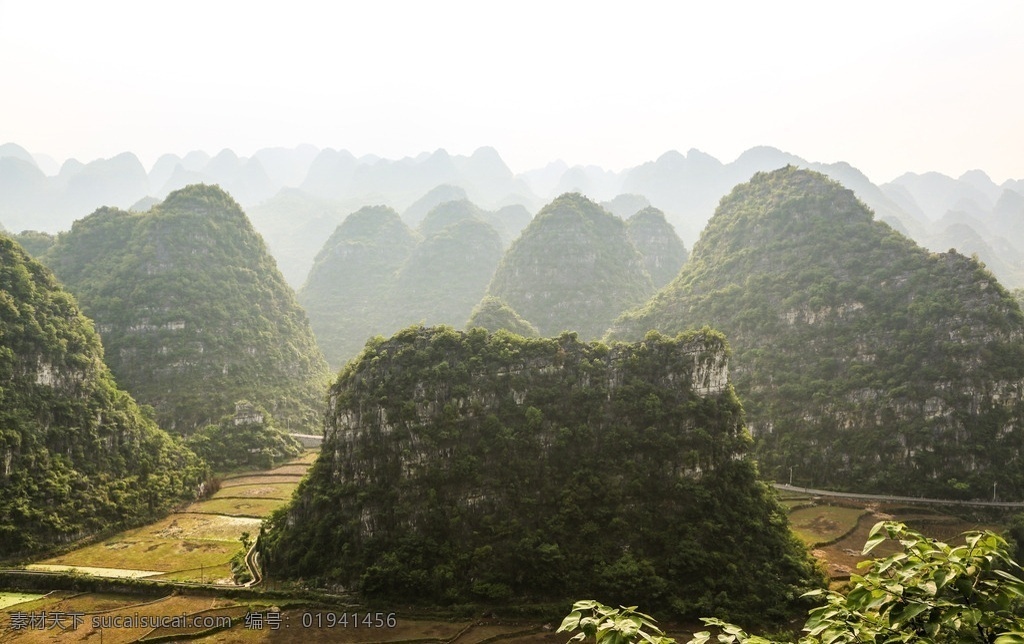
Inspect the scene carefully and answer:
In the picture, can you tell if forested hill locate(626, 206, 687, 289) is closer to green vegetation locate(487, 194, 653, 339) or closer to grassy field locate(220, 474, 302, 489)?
green vegetation locate(487, 194, 653, 339)

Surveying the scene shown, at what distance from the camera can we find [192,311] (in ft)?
280

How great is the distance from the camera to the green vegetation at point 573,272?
387 ft

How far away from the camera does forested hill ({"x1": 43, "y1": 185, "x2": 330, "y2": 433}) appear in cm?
7875

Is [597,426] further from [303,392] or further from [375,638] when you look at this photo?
[303,392]

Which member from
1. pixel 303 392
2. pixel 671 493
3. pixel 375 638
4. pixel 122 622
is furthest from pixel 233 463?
pixel 671 493

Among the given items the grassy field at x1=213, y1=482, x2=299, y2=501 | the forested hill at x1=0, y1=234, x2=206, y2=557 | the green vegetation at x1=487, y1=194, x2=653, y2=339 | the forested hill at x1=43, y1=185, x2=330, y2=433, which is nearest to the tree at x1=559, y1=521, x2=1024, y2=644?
the forested hill at x1=0, y1=234, x2=206, y2=557

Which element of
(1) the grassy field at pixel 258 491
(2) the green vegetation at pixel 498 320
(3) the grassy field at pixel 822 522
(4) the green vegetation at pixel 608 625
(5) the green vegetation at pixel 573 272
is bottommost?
(3) the grassy field at pixel 822 522

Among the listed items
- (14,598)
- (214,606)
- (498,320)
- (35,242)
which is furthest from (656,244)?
(14,598)

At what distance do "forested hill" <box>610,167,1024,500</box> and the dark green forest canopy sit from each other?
2351 cm

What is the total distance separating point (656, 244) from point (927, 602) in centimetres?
14474

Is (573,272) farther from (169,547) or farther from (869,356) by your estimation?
(169,547)

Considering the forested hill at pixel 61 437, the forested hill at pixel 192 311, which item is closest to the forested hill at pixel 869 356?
the forested hill at pixel 192 311

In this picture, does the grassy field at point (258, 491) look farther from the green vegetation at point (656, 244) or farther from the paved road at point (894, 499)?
the green vegetation at point (656, 244)

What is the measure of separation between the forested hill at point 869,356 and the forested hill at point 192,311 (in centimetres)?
5618
